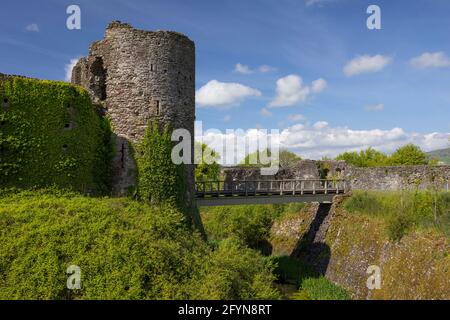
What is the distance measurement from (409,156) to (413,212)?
31.7 m

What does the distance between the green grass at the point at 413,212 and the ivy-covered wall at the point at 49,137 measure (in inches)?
546

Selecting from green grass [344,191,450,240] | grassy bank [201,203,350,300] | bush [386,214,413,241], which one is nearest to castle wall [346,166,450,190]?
green grass [344,191,450,240]

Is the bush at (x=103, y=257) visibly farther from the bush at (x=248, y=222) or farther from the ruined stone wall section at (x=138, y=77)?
the bush at (x=248, y=222)

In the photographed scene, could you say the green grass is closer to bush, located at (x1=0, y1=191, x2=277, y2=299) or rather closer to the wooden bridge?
the wooden bridge

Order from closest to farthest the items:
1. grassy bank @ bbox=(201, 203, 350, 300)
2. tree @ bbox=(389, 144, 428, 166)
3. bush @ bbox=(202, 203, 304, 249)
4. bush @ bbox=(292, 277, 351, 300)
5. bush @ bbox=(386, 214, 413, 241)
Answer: bush @ bbox=(386, 214, 413, 241)
bush @ bbox=(292, 277, 351, 300)
grassy bank @ bbox=(201, 203, 350, 300)
bush @ bbox=(202, 203, 304, 249)
tree @ bbox=(389, 144, 428, 166)

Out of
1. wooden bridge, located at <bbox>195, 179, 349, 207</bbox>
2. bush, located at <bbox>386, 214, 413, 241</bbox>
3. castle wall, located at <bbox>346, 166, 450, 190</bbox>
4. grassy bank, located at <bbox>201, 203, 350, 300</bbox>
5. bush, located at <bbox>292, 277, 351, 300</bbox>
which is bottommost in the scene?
bush, located at <bbox>292, 277, 351, 300</bbox>

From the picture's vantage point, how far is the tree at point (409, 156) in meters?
48.5

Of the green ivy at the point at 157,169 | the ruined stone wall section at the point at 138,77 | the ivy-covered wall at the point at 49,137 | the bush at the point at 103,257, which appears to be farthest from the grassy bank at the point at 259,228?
the ivy-covered wall at the point at 49,137

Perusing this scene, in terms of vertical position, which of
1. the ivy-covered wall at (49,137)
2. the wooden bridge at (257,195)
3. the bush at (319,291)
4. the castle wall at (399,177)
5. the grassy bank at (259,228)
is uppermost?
the ivy-covered wall at (49,137)

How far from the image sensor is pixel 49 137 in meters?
16.1

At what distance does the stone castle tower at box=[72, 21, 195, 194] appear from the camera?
712 inches

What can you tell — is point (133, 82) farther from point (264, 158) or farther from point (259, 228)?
point (264, 158)

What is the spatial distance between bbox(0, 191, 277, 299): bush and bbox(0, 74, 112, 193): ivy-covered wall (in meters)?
0.81
